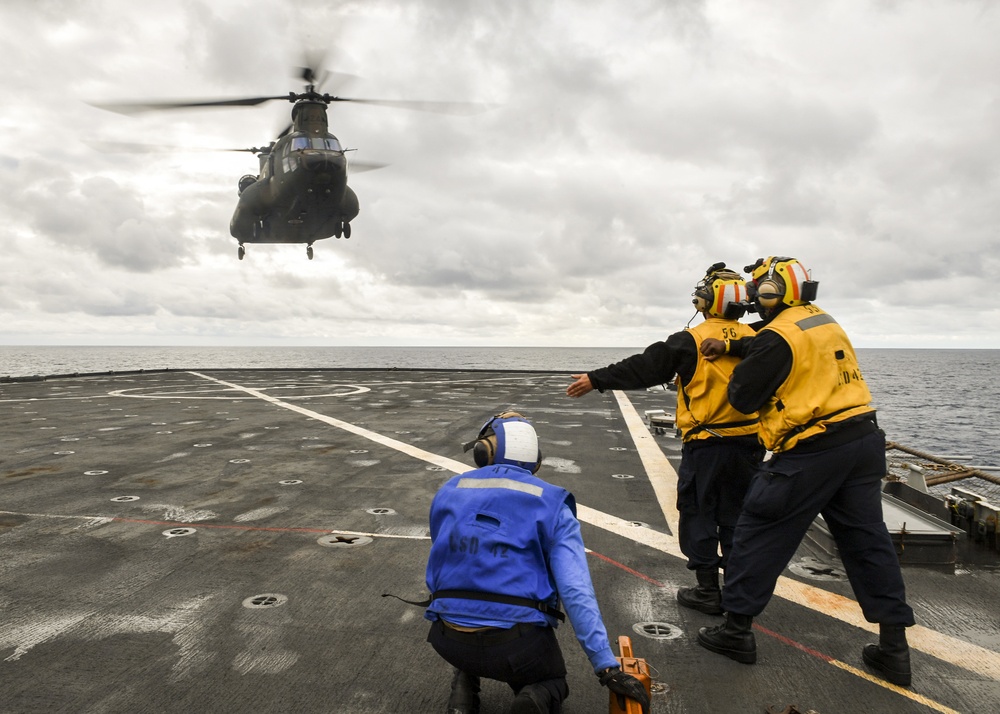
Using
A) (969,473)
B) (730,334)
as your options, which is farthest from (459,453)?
(969,473)

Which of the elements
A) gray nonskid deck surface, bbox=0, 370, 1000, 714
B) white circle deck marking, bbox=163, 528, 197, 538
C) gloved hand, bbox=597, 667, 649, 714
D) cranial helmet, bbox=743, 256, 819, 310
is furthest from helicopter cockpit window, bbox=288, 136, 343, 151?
gloved hand, bbox=597, 667, 649, 714

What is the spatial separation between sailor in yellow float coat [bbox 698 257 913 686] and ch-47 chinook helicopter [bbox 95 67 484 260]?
19940 millimetres

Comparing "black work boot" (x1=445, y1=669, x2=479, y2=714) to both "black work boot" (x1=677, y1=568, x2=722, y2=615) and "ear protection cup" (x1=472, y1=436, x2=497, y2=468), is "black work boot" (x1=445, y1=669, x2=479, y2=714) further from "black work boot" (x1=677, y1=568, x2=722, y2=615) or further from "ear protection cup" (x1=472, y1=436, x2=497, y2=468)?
"black work boot" (x1=677, y1=568, x2=722, y2=615)

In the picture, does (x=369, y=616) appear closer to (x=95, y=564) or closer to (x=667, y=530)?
(x=95, y=564)

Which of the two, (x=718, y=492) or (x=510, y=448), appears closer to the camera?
(x=510, y=448)

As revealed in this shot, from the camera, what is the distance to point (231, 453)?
31.8 ft

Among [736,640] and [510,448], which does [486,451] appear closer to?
[510,448]

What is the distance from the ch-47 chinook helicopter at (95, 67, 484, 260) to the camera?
20812 mm

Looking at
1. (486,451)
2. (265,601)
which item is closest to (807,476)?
(486,451)

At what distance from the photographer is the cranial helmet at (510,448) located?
2785mm

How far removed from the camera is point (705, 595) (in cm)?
409

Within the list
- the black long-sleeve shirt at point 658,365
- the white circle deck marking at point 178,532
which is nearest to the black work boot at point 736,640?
the black long-sleeve shirt at point 658,365

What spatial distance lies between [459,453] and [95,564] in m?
5.48

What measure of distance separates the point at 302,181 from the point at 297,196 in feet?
3.09
